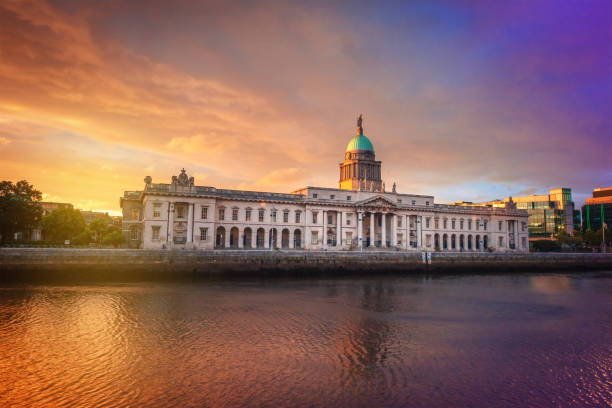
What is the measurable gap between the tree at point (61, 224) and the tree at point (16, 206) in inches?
570

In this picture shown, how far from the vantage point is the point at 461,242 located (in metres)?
94.8

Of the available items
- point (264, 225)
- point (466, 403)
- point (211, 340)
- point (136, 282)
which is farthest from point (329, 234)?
point (466, 403)

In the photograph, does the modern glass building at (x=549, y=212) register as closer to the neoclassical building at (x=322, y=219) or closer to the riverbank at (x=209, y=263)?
the neoclassical building at (x=322, y=219)

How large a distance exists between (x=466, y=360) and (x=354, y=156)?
82.1 m

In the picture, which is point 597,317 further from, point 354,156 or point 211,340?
point 354,156

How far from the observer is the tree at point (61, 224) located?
3137 inches

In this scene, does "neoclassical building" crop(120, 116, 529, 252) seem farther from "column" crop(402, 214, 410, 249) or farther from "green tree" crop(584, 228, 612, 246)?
"green tree" crop(584, 228, 612, 246)

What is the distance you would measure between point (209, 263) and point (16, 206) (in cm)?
3375

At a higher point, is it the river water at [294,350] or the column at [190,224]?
the column at [190,224]

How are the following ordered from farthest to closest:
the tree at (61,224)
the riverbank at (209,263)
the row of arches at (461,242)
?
the row of arches at (461,242) < the tree at (61,224) < the riverbank at (209,263)

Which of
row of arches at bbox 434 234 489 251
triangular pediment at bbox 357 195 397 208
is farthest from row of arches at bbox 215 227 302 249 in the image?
→ row of arches at bbox 434 234 489 251

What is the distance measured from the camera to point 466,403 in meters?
14.0

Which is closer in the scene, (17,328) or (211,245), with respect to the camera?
(17,328)

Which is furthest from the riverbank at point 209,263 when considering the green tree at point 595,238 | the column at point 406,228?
the green tree at point 595,238
